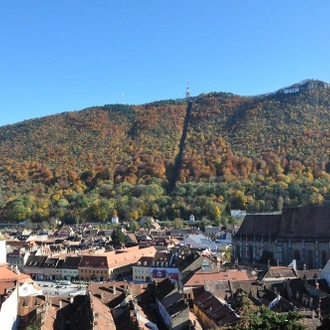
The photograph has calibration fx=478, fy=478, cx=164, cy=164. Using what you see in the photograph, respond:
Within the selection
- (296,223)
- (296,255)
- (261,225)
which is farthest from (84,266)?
(296,223)

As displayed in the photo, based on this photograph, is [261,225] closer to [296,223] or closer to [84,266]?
[296,223]

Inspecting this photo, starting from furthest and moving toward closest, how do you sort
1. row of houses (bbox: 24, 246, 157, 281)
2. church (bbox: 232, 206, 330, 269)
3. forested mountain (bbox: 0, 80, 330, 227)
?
forested mountain (bbox: 0, 80, 330, 227) → row of houses (bbox: 24, 246, 157, 281) → church (bbox: 232, 206, 330, 269)

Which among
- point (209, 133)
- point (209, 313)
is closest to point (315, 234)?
point (209, 313)

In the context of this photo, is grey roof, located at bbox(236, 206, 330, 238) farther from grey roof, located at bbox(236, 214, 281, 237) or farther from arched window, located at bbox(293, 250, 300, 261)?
arched window, located at bbox(293, 250, 300, 261)

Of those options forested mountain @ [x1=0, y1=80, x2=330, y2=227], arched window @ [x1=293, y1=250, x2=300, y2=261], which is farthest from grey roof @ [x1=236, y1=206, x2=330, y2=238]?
forested mountain @ [x1=0, y1=80, x2=330, y2=227]

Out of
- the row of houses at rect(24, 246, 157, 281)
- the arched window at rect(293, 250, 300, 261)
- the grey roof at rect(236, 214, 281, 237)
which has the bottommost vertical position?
the row of houses at rect(24, 246, 157, 281)

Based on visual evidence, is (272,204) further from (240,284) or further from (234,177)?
(240,284)

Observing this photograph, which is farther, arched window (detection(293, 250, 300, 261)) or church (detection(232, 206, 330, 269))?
arched window (detection(293, 250, 300, 261))

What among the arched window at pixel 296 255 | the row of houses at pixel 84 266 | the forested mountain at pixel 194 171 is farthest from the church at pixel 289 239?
the forested mountain at pixel 194 171

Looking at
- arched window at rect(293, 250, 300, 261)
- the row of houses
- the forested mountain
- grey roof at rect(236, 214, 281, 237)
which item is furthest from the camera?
the forested mountain
